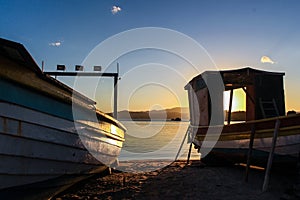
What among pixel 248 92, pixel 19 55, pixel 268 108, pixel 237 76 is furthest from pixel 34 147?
pixel 248 92

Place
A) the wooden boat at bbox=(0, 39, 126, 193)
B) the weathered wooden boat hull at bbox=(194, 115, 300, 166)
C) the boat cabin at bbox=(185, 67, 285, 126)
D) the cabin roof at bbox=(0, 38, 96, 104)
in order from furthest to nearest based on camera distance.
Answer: the boat cabin at bbox=(185, 67, 285, 126) < the weathered wooden boat hull at bbox=(194, 115, 300, 166) < the wooden boat at bbox=(0, 39, 126, 193) < the cabin roof at bbox=(0, 38, 96, 104)

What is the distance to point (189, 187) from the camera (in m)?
6.48

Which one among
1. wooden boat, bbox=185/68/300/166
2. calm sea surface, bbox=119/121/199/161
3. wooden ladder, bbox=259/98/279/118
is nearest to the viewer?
wooden boat, bbox=185/68/300/166

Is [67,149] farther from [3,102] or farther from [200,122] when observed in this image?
[200,122]

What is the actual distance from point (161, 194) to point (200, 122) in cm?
510

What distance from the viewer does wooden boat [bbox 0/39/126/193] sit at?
3578 millimetres

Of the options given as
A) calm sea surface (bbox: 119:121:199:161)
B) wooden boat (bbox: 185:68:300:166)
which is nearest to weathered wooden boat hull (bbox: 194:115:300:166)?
wooden boat (bbox: 185:68:300:166)

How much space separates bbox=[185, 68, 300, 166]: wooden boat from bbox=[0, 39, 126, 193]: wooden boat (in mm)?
4375

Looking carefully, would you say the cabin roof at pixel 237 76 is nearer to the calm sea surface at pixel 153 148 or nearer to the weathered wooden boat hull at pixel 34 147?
the weathered wooden boat hull at pixel 34 147

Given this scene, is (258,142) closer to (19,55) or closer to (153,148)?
(19,55)

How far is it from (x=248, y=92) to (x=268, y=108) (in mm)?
1042

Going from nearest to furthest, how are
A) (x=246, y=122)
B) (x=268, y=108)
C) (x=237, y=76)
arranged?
(x=246, y=122) < (x=268, y=108) < (x=237, y=76)

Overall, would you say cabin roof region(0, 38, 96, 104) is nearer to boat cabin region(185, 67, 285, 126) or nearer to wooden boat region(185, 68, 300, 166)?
wooden boat region(185, 68, 300, 166)

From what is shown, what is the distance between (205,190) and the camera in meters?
6.18
